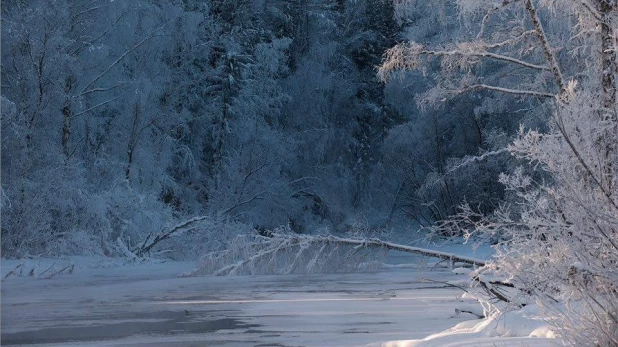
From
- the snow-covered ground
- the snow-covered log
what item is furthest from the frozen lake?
the snow-covered log

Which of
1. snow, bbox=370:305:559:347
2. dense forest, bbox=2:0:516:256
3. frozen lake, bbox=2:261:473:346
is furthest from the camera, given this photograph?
dense forest, bbox=2:0:516:256

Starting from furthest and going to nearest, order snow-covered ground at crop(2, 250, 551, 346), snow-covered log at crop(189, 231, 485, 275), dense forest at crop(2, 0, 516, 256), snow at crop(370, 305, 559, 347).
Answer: dense forest at crop(2, 0, 516, 256) < snow-covered log at crop(189, 231, 485, 275) < snow-covered ground at crop(2, 250, 551, 346) < snow at crop(370, 305, 559, 347)

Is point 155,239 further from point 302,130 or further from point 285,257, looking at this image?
point 302,130

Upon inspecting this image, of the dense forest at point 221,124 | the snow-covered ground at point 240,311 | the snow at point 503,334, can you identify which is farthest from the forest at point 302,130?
the snow-covered ground at point 240,311

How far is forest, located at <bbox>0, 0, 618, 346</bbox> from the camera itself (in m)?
5.84

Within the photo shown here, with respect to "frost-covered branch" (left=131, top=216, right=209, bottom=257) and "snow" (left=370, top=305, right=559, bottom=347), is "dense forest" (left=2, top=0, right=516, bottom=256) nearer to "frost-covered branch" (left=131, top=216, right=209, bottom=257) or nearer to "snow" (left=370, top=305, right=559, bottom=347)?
"frost-covered branch" (left=131, top=216, right=209, bottom=257)

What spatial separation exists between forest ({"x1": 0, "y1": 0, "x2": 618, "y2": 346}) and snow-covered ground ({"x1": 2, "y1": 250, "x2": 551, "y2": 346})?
30.3 inches

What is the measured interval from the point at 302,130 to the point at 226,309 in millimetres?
21180

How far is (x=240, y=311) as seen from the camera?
998cm


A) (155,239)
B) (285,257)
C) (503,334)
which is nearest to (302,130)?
(155,239)

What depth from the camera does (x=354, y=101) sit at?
33.2 meters

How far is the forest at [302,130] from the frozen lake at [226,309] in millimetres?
849

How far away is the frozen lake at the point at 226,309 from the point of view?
7.85m

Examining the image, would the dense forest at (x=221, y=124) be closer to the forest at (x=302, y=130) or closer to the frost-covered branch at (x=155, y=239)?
the forest at (x=302, y=130)
